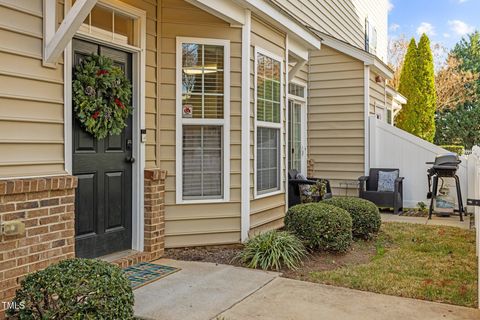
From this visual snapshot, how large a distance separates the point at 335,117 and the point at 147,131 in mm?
5419

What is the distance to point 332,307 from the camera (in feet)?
10.8

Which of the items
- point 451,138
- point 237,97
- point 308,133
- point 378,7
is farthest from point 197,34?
point 451,138

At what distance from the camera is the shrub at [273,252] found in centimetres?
432

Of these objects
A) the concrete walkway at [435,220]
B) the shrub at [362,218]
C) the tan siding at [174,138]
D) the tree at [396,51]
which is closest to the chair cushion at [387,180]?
the concrete walkway at [435,220]

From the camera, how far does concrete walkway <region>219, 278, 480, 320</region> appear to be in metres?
3.10

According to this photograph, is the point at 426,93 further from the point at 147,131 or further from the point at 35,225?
the point at 35,225

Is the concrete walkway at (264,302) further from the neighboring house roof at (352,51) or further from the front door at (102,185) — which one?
the neighboring house roof at (352,51)

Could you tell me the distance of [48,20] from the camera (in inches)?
128

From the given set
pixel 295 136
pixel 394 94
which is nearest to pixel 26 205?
pixel 295 136

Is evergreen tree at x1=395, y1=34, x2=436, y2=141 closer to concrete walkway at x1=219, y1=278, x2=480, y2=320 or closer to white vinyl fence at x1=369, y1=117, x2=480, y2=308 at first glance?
white vinyl fence at x1=369, y1=117, x2=480, y2=308

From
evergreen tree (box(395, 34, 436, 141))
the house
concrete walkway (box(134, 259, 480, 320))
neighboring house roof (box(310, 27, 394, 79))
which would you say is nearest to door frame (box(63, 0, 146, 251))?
the house

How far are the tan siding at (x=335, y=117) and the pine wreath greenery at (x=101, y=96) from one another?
564 cm

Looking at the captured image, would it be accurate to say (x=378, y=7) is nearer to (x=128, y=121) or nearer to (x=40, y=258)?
(x=128, y=121)

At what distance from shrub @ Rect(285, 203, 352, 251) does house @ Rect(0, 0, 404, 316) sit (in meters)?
0.72
